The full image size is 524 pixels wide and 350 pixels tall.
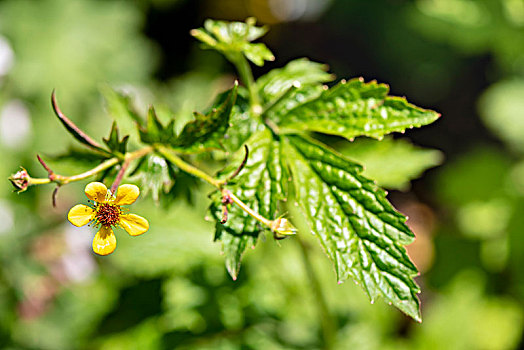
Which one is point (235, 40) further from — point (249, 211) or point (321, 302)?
point (321, 302)

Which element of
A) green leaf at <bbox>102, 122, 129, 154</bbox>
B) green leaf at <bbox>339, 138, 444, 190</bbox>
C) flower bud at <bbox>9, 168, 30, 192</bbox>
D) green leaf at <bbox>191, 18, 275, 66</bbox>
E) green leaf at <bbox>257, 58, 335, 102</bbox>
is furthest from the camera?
green leaf at <bbox>339, 138, 444, 190</bbox>

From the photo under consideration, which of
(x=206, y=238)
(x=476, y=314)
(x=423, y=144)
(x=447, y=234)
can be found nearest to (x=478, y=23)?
(x=423, y=144)

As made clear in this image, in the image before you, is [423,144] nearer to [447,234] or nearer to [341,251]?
[447,234]

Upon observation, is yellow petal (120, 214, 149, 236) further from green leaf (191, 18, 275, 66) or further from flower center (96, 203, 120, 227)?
green leaf (191, 18, 275, 66)

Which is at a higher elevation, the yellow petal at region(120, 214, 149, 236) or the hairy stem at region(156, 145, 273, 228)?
the hairy stem at region(156, 145, 273, 228)

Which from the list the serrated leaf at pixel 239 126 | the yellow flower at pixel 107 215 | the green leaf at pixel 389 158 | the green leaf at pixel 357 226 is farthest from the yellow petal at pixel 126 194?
the green leaf at pixel 389 158

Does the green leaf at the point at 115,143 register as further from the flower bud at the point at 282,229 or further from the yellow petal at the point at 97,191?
the flower bud at the point at 282,229

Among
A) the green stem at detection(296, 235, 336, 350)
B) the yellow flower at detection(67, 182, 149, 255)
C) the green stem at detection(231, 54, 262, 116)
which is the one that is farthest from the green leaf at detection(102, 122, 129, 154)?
the green stem at detection(296, 235, 336, 350)
